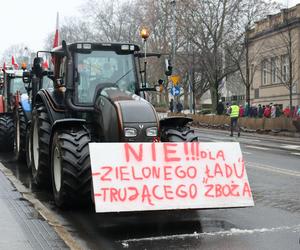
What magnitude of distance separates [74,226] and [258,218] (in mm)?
2608

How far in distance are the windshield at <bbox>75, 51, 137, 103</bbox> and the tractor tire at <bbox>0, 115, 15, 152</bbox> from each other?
7224mm

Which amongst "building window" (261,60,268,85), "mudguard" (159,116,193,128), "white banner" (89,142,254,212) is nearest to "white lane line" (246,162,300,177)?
"mudguard" (159,116,193,128)

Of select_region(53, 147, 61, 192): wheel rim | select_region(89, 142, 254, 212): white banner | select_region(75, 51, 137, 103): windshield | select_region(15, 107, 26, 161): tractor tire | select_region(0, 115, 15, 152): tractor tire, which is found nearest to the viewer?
select_region(89, 142, 254, 212): white banner

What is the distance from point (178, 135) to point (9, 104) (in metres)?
10.0

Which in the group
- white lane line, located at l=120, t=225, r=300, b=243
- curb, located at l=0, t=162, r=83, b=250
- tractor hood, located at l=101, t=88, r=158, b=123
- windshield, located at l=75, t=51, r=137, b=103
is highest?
windshield, located at l=75, t=51, r=137, b=103

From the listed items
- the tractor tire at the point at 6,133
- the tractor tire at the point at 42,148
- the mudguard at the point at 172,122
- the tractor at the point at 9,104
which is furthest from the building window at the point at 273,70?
the mudguard at the point at 172,122

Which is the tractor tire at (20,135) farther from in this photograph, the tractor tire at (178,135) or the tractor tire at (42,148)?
the tractor tire at (178,135)

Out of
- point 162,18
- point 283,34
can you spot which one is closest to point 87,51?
point 283,34

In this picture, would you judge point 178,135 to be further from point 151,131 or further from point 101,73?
point 101,73

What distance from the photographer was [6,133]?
15867 millimetres

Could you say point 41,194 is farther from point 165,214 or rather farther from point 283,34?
point 283,34

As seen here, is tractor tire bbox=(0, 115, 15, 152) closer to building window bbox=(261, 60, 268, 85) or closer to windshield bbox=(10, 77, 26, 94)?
windshield bbox=(10, 77, 26, 94)

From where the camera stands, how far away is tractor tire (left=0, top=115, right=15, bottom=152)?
51.9 ft

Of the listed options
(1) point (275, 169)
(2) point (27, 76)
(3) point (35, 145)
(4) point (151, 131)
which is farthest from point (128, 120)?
(1) point (275, 169)
